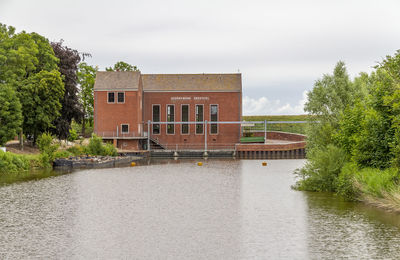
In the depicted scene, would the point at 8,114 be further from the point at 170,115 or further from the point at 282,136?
the point at 282,136

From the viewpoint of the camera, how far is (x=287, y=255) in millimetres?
14180

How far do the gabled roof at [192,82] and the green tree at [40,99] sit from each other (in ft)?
57.5

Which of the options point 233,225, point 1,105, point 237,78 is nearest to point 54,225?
point 233,225

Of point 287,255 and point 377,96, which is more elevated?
point 377,96

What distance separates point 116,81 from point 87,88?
7622mm

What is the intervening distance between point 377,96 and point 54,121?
122 feet

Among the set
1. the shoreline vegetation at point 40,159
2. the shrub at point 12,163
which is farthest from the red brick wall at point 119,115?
the shrub at point 12,163

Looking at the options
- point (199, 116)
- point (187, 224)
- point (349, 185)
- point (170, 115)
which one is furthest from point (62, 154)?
point (187, 224)

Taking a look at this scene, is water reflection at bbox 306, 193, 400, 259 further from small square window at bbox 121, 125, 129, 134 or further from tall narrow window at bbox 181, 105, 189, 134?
tall narrow window at bbox 181, 105, 189, 134

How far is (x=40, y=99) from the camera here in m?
48.7

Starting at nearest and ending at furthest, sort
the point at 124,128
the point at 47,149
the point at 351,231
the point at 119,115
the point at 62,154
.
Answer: the point at 351,231
the point at 47,149
the point at 62,154
the point at 119,115
the point at 124,128

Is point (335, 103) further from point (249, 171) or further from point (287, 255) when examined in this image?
point (287, 255)

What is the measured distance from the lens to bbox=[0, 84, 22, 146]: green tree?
141 ft

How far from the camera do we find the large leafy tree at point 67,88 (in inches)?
2111
